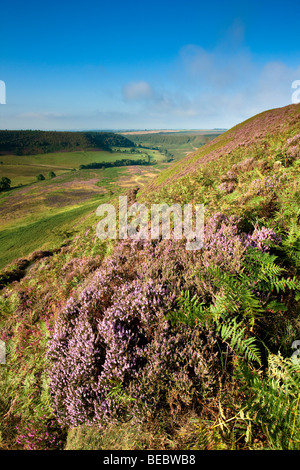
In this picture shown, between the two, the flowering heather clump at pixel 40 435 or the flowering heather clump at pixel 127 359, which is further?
→ the flowering heather clump at pixel 40 435

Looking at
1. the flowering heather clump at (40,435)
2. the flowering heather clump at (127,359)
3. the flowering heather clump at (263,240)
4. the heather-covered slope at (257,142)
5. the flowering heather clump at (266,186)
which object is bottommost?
the flowering heather clump at (40,435)

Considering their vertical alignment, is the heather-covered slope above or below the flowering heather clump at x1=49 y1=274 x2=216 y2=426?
above

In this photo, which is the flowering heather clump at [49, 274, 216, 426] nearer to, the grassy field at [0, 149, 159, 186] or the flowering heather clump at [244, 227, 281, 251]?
the flowering heather clump at [244, 227, 281, 251]

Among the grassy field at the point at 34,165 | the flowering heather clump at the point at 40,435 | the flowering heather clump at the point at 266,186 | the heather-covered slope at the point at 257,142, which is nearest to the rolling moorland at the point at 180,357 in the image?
the flowering heather clump at the point at 40,435

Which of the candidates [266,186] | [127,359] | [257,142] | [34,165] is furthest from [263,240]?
[34,165]

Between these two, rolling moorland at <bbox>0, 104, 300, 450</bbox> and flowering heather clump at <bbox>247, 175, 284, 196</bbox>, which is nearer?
rolling moorland at <bbox>0, 104, 300, 450</bbox>

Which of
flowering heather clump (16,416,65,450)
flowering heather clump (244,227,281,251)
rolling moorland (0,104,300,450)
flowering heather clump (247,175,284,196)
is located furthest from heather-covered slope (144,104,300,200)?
flowering heather clump (16,416,65,450)

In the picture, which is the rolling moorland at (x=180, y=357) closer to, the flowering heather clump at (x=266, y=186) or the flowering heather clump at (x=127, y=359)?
the flowering heather clump at (x=127, y=359)

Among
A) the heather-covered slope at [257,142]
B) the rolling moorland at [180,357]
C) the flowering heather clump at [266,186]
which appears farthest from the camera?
the heather-covered slope at [257,142]

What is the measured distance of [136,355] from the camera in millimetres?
2846

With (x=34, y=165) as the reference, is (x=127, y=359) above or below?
below

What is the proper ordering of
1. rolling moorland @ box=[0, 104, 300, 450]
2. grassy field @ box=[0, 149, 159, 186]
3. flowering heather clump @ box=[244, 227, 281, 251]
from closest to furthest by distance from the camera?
1. rolling moorland @ box=[0, 104, 300, 450]
2. flowering heather clump @ box=[244, 227, 281, 251]
3. grassy field @ box=[0, 149, 159, 186]

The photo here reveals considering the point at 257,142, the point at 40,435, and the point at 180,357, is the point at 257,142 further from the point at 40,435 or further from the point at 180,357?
the point at 40,435
